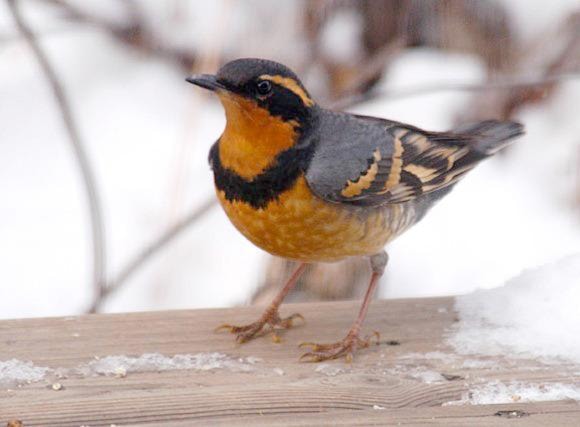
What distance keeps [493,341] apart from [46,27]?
5.12m

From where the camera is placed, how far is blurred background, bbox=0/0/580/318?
636 centimetres

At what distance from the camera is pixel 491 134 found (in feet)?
14.3

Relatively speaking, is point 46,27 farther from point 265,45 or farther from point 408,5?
point 408,5

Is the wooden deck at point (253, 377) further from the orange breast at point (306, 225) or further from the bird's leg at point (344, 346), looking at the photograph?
the orange breast at point (306, 225)

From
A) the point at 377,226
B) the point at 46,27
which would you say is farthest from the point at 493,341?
the point at 46,27

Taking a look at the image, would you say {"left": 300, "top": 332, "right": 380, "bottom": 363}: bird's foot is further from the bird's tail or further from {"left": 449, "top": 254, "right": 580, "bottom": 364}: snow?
the bird's tail

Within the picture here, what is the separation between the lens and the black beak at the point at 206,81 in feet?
10.7

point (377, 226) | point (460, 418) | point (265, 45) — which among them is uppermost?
point (265, 45)

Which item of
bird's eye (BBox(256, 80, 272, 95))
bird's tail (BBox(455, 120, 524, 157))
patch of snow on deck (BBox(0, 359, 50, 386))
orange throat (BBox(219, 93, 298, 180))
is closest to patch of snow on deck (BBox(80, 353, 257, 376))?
patch of snow on deck (BBox(0, 359, 50, 386))

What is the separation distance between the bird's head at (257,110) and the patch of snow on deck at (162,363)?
563 mm

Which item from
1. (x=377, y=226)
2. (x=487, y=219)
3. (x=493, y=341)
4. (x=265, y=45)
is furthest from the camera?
(x=265, y=45)

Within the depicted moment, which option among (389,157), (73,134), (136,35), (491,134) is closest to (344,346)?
(389,157)

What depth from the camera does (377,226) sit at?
3.77 metres

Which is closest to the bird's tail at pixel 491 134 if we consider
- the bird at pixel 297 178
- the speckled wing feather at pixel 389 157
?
the speckled wing feather at pixel 389 157
